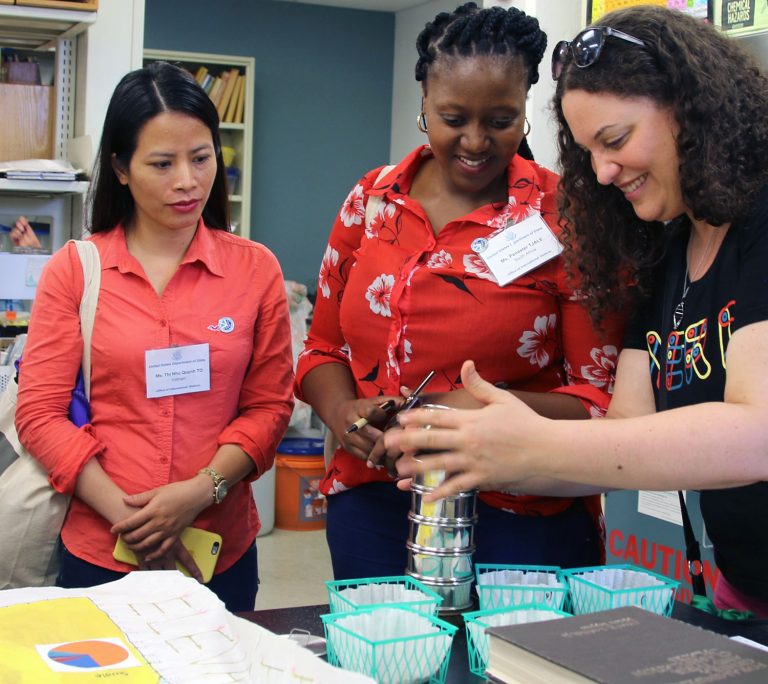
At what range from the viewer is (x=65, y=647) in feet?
3.48

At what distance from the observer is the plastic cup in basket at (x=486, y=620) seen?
1124 millimetres

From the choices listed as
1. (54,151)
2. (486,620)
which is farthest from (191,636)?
(54,151)

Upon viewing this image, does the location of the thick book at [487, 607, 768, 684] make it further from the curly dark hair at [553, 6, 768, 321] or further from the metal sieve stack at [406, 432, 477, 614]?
the curly dark hair at [553, 6, 768, 321]

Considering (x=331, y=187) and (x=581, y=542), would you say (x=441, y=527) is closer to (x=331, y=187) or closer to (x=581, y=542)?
(x=581, y=542)

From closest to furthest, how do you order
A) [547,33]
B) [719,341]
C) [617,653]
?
[617,653], [719,341], [547,33]

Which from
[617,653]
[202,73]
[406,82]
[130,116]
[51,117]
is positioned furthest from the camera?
[406,82]

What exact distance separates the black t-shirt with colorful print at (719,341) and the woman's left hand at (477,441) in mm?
296

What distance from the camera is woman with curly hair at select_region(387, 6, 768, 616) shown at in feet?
3.87

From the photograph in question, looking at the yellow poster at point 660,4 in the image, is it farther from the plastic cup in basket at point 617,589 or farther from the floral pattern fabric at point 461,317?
the plastic cup in basket at point 617,589

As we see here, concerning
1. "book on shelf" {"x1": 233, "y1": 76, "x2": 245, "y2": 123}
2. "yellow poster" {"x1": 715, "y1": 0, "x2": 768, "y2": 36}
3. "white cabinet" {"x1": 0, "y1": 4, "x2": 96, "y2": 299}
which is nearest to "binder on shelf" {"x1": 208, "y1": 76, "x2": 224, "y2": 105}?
"book on shelf" {"x1": 233, "y1": 76, "x2": 245, "y2": 123}

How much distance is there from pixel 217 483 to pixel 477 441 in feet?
2.46

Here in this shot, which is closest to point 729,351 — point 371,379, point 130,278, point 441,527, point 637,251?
point 637,251

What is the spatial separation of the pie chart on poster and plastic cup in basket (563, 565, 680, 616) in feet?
1.84

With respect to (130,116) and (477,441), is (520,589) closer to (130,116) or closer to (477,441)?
(477,441)
